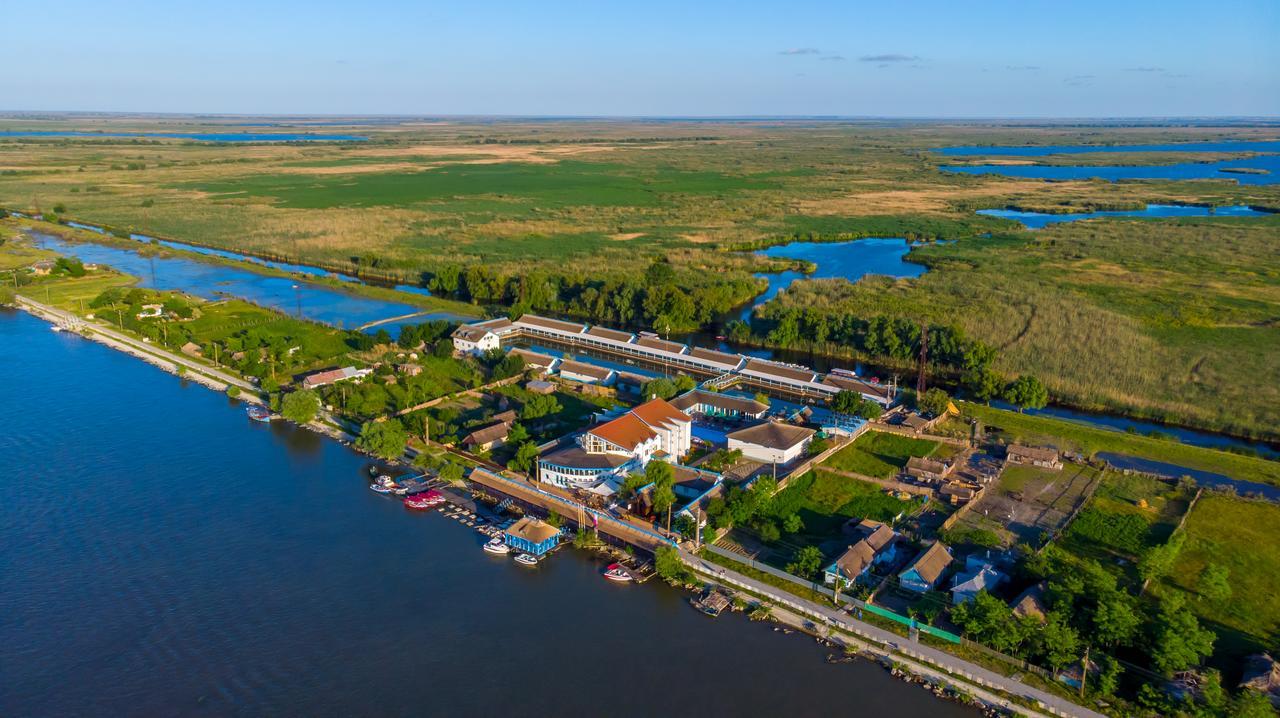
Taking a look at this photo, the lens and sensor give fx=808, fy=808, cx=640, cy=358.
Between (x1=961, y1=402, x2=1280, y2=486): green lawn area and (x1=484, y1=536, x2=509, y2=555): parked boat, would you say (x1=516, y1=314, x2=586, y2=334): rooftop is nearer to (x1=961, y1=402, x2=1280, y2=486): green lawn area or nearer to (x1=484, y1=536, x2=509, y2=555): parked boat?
(x1=961, y1=402, x2=1280, y2=486): green lawn area

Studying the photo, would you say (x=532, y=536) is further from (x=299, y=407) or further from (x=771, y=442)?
(x=299, y=407)

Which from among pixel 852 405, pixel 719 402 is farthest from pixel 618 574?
pixel 852 405

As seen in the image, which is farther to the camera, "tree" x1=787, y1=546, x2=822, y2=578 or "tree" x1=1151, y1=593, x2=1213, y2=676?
"tree" x1=787, y1=546, x2=822, y2=578

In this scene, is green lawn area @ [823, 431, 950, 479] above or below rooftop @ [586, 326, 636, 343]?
below

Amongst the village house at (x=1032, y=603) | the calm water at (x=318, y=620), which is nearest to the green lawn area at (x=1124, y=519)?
the village house at (x=1032, y=603)

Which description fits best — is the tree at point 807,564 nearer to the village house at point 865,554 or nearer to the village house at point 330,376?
the village house at point 865,554

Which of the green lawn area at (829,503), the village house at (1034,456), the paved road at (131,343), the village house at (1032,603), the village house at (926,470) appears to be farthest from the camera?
the paved road at (131,343)

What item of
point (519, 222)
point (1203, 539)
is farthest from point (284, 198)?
point (1203, 539)

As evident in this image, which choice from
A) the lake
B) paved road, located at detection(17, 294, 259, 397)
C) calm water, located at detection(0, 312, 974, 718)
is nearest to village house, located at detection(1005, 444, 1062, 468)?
calm water, located at detection(0, 312, 974, 718)
